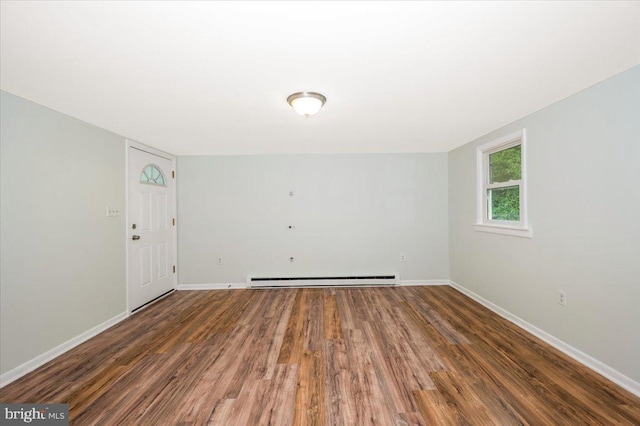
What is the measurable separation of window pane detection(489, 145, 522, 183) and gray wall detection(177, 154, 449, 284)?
38.3 inches

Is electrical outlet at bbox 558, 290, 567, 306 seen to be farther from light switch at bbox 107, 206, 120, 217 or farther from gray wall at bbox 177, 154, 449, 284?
light switch at bbox 107, 206, 120, 217

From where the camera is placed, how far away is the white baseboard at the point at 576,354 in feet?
5.81

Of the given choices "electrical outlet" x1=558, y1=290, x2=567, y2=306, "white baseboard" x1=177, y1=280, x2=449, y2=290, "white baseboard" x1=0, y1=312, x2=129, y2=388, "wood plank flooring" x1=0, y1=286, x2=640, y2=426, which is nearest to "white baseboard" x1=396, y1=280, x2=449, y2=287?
"white baseboard" x1=177, y1=280, x2=449, y2=290

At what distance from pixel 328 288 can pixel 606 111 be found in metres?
3.66

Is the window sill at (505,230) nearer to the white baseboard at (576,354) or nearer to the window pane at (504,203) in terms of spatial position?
the window pane at (504,203)

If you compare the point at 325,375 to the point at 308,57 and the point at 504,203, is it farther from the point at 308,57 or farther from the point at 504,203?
the point at 504,203

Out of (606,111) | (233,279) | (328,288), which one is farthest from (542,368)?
(233,279)

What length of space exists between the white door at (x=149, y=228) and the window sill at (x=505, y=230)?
463 cm

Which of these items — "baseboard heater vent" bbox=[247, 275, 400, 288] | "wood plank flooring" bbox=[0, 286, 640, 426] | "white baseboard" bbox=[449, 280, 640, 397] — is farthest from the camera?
"baseboard heater vent" bbox=[247, 275, 400, 288]

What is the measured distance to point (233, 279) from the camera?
4281mm

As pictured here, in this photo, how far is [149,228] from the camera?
3.62 m

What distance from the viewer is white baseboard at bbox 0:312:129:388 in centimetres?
192

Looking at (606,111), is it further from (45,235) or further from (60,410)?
(45,235)

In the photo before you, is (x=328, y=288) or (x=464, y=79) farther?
(x=328, y=288)
